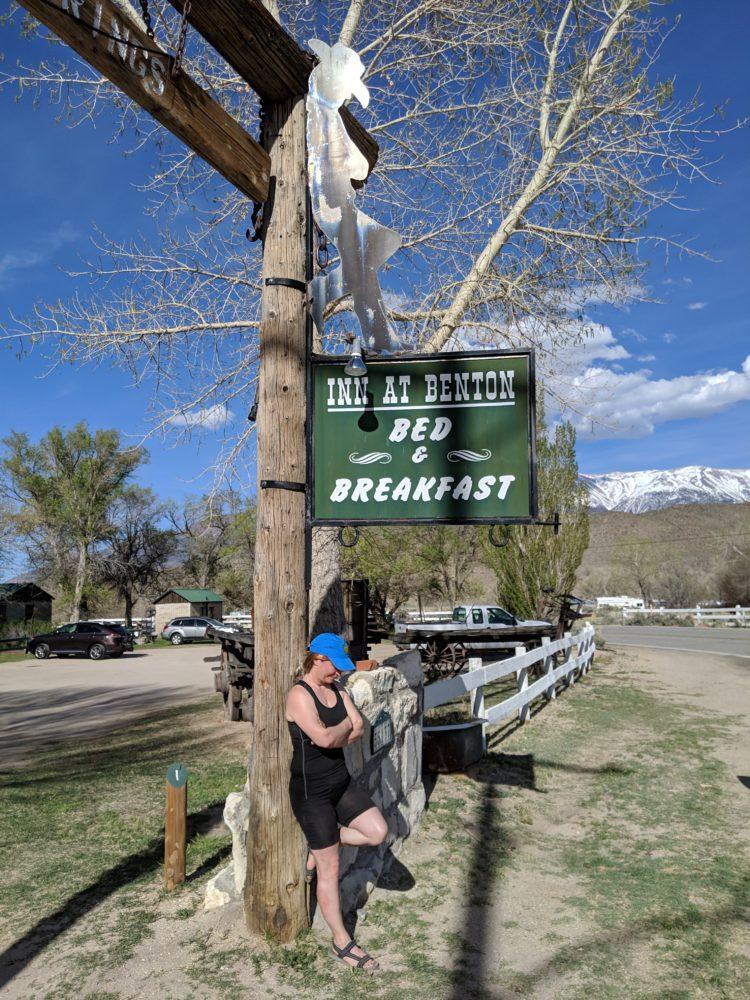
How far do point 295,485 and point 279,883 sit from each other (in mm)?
2156

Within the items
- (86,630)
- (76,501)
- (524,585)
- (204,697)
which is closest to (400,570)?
(524,585)

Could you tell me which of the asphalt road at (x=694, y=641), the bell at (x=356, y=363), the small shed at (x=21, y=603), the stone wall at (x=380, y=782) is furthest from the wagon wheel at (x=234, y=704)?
the small shed at (x=21, y=603)

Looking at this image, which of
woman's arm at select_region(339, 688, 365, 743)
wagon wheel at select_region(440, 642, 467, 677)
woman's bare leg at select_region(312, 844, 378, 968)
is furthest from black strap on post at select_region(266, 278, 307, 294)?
wagon wheel at select_region(440, 642, 467, 677)

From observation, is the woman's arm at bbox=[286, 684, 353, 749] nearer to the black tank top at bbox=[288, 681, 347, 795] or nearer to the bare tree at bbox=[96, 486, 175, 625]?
the black tank top at bbox=[288, 681, 347, 795]

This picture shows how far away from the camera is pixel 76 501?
41812mm

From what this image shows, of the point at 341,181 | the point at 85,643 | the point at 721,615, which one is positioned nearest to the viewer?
the point at 341,181

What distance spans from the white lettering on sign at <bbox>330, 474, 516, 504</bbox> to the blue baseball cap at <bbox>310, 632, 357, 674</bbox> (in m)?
0.82

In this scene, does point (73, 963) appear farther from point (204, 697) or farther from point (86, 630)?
point (86, 630)

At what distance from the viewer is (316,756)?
3.91 metres

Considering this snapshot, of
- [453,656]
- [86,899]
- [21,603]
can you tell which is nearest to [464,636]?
[453,656]

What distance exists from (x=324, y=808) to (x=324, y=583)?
5.39 metres

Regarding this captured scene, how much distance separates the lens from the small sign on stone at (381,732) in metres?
4.96

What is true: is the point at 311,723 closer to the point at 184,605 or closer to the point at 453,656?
the point at 453,656

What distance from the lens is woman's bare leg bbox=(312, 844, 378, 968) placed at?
385 cm
